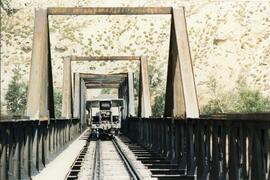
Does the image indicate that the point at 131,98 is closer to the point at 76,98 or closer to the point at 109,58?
the point at 76,98

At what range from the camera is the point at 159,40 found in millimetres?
125375

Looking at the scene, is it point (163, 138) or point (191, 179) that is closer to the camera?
point (191, 179)

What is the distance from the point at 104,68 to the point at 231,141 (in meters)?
108

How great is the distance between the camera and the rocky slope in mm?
103312

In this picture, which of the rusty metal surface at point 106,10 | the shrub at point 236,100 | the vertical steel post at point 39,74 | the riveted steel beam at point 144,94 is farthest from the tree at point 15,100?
the vertical steel post at point 39,74

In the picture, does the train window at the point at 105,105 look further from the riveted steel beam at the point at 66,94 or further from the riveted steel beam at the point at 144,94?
the riveted steel beam at the point at 144,94

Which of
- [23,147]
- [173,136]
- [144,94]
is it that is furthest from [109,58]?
[23,147]

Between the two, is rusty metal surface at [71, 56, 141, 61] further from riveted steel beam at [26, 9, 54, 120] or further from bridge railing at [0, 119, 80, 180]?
bridge railing at [0, 119, 80, 180]

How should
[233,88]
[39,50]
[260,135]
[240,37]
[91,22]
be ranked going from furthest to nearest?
[91,22] < [240,37] < [233,88] < [39,50] < [260,135]

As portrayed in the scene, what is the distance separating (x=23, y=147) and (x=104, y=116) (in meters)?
33.0

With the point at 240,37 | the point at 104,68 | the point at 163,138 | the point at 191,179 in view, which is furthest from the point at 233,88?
the point at 191,179

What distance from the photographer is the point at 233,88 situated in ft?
324

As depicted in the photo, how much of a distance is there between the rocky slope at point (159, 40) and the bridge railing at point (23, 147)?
73424mm

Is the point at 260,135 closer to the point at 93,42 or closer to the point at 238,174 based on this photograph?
the point at 238,174
